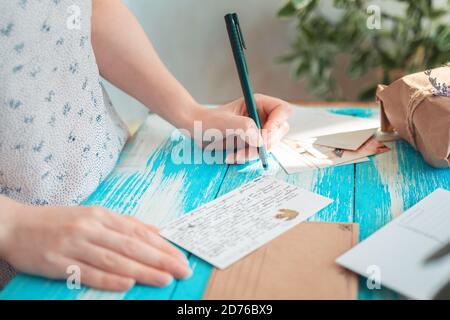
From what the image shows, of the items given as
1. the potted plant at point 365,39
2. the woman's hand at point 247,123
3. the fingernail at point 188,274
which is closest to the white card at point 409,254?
the fingernail at point 188,274

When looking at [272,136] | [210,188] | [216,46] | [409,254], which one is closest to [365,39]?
[216,46]

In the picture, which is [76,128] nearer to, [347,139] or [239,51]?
[239,51]

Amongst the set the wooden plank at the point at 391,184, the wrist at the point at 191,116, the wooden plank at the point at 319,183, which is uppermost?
the wrist at the point at 191,116

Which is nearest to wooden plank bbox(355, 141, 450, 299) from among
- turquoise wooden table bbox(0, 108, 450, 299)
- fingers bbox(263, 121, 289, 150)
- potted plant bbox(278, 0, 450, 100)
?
turquoise wooden table bbox(0, 108, 450, 299)

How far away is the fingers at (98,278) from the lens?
472 mm

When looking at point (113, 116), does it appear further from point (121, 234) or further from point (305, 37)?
point (305, 37)

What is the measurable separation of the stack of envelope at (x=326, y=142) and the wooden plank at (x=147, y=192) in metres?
0.11

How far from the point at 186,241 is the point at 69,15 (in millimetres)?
334

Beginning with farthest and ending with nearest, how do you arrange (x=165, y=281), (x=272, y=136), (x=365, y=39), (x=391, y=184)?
(x=365, y=39) → (x=272, y=136) → (x=391, y=184) → (x=165, y=281)

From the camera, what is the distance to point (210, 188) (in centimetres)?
66

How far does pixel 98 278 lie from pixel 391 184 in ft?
1.21

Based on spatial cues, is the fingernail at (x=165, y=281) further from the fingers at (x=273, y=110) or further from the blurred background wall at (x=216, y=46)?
the blurred background wall at (x=216, y=46)

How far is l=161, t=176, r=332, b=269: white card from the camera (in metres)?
0.52
